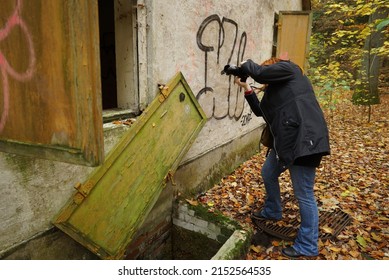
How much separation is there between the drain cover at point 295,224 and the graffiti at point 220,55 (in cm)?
176

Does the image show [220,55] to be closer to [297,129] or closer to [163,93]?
[163,93]

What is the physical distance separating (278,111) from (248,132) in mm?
3050

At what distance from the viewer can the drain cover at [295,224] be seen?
3.22 metres

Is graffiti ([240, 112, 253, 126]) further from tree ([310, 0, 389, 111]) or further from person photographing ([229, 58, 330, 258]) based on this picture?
tree ([310, 0, 389, 111])

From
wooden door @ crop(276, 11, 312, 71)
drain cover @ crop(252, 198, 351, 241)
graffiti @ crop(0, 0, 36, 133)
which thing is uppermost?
wooden door @ crop(276, 11, 312, 71)

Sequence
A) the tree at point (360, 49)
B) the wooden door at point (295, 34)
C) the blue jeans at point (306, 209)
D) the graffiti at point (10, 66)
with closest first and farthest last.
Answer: the graffiti at point (10, 66) < the blue jeans at point (306, 209) < the wooden door at point (295, 34) < the tree at point (360, 49)

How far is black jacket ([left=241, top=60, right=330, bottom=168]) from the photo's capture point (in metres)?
2.54

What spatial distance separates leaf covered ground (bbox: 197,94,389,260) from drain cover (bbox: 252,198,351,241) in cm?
6

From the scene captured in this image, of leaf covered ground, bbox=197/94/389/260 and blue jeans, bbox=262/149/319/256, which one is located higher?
blue jeans, bbox=262/149/319/256

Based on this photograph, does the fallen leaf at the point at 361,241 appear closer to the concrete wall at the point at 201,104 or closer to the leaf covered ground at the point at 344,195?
the leaf covered ground at the point at 344,195

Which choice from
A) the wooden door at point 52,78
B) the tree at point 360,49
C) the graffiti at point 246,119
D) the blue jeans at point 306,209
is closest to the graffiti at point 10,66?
the wooden door at point 52,78

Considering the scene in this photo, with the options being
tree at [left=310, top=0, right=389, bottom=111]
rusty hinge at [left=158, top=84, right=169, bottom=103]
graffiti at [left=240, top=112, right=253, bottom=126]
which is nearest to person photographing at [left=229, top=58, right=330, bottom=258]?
rusty hinge at [left=158, top=84, right=169, bottom=103]

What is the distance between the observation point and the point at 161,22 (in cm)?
289

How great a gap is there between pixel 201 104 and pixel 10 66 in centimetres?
269
